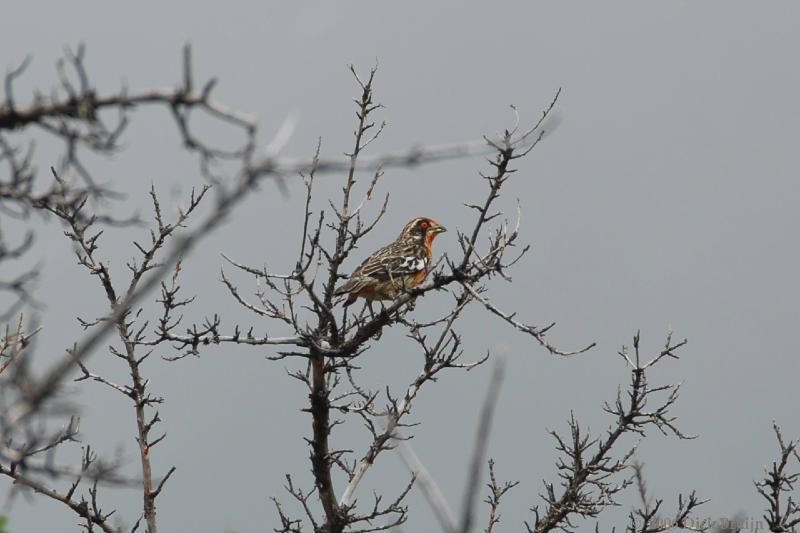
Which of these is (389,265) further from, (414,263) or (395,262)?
(414,263)

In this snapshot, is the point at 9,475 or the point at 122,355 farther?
the point at 122,355

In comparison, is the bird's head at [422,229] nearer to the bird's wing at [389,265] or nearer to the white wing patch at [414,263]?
the bird's wing at [389,265]

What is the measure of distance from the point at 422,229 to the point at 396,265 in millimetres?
2171

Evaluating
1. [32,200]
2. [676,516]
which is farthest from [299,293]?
[32,200]

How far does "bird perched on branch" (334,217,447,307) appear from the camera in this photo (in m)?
11.7

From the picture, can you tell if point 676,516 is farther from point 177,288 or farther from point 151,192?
point 151,192

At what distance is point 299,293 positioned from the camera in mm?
10000

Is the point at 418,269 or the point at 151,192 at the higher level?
the point at 151,192

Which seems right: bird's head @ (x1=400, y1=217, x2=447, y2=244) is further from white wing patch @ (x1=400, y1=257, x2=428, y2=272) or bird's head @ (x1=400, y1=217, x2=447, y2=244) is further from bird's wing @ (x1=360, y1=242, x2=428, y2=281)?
white wing patch @ (x1=400, y1=257, x2=428, y2=272)

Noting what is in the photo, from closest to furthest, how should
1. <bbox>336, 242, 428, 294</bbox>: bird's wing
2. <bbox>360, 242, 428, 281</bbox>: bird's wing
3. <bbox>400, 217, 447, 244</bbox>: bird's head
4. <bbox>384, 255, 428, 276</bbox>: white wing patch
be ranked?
<bbox>336, 242, 428, 294</bbox>: bird's wing
<bbox>360, 242, 428, 281</bbox>: bird's wing
<bbox>384, 255, 428, 276</bbox>: white wing patch
<bbox>400, 217, 447, 244</bbox>: bird's head

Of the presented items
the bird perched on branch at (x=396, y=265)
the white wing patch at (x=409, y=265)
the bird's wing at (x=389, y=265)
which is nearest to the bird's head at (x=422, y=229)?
the bird perched on branch at (x=396, y=265)

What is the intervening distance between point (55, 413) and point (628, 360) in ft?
26.9

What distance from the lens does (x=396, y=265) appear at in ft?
41.0

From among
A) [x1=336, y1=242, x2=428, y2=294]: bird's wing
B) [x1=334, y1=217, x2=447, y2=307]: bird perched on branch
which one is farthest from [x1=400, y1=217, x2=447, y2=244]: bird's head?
[x1=336, y1=242, x2=428, y2=294]: bird's wing
